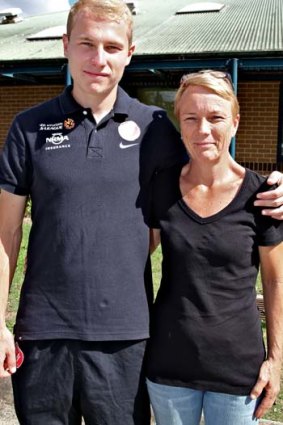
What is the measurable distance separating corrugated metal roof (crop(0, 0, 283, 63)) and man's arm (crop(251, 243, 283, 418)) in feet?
24.9

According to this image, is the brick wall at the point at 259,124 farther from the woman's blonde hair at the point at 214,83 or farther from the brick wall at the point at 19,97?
the woman's blonde hair at the point at 214,83

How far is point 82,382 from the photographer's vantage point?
2064 millimetres

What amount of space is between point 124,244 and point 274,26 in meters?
9.81

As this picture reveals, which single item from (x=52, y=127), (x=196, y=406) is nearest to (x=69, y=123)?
(x=52, y=127)

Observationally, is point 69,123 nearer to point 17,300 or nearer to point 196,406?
point 196,406

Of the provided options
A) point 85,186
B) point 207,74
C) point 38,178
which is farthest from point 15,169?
point 207,74

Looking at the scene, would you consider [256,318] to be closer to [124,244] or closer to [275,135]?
[124,244]

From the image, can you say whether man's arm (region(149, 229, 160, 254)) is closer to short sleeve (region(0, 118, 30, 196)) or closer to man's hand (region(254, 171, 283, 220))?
man's hand (region(254, 171, 283, 220))

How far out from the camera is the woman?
197cm

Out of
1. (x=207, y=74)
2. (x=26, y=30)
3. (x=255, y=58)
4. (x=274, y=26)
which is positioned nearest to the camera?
(x=207, y=74)

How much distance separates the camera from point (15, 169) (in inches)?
82.3

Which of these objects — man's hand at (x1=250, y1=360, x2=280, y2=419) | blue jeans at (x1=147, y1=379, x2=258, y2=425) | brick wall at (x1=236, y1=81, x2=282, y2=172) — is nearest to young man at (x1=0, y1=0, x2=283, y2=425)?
blue jeans at (x1=147, y1=379, x2=258, y2=425)

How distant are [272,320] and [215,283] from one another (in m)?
0.27

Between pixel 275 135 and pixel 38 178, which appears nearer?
pixel 38 178
